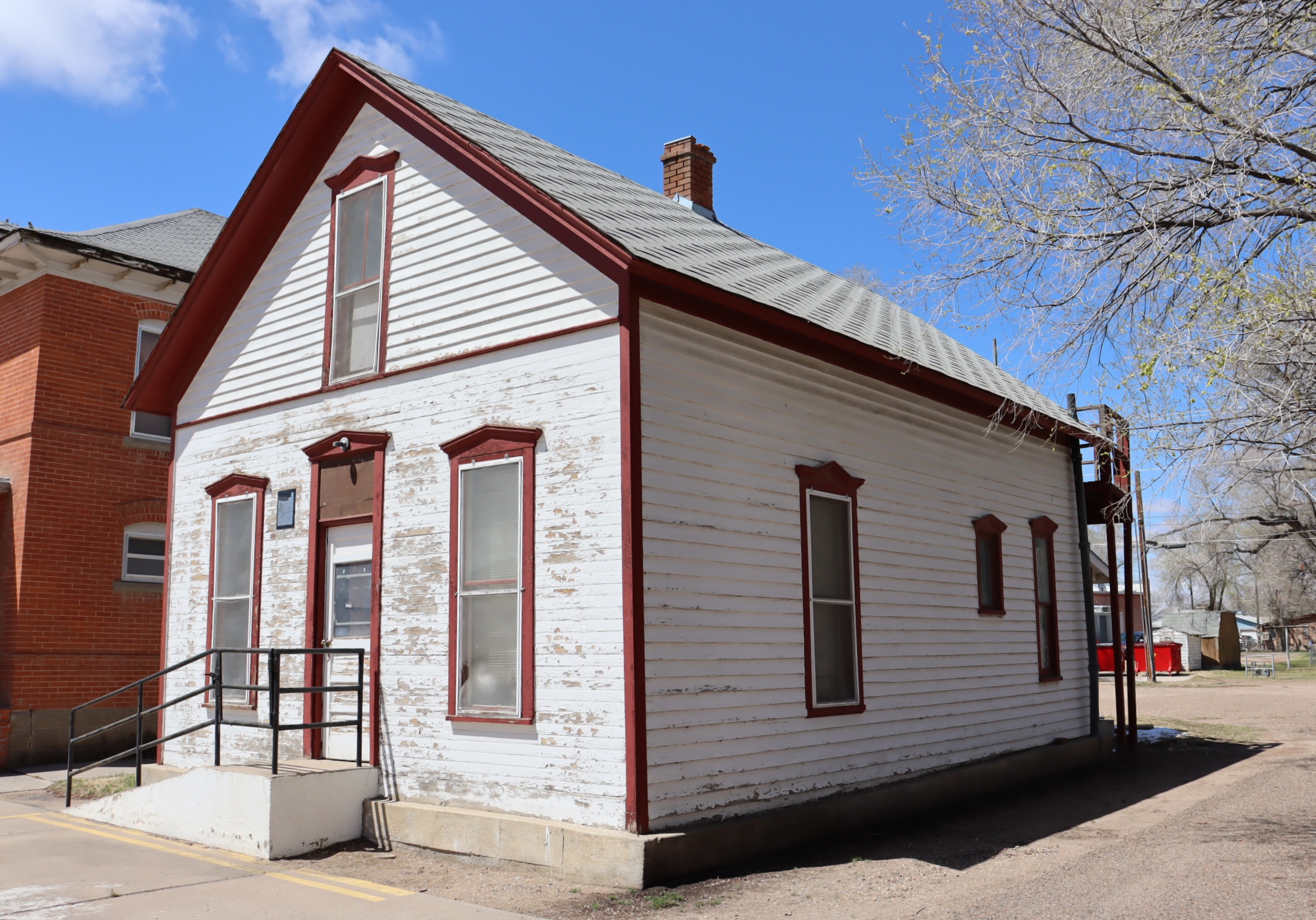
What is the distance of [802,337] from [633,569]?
10.9 ft

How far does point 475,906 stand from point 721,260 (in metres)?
6.39

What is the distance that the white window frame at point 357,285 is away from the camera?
1106 centimetres

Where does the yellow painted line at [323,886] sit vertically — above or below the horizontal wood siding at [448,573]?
below

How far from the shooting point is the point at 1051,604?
15.2 m

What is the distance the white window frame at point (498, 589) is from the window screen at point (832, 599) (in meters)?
2.83

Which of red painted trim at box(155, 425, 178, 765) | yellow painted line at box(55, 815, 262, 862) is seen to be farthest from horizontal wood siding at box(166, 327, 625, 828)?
yellow painted line at box(55, 815, 262, 862)

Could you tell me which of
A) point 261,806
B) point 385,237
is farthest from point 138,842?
point 385,237

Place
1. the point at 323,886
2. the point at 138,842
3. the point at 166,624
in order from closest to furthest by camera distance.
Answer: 1. the point at 323,886
2. the point at 138,842
3. the point at 166,624

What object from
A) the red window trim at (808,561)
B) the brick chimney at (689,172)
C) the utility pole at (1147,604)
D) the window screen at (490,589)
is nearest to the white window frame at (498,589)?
the window screen at (490,589)

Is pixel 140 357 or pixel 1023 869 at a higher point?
pixel 140 357

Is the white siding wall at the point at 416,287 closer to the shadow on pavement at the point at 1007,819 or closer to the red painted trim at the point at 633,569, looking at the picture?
the red painted trim at the point at 633,569

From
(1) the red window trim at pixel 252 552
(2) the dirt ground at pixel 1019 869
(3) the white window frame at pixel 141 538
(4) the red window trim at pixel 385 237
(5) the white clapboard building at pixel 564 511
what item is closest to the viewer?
(2) the dirt ground at pixel 1019 869

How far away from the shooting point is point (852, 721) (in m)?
10.5

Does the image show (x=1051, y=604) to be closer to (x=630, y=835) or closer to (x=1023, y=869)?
(x=1023, y=869)
